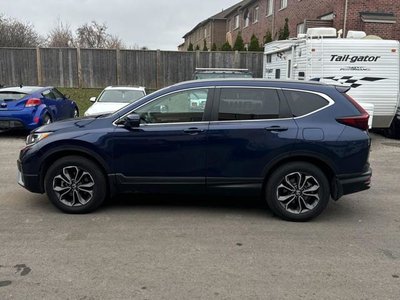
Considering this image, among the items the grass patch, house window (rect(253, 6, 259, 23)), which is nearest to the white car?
the grass patch

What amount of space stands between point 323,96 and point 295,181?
110cm

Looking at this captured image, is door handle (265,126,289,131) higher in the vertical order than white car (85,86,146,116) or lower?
lower

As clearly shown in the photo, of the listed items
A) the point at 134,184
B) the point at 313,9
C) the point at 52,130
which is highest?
the point at 313,9

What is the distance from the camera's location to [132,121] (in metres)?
5.06

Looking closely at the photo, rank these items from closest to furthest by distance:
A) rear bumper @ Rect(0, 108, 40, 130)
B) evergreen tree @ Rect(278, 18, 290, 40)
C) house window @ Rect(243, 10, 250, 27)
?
1. rear bumper @ Rect(0, 108, 40, 130)
2. evergreen tree @ Rect(278, 18, 290, 40)
3. house window @ Rect(243, 10, 250, 27)

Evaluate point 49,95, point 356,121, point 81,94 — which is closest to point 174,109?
point 356,121

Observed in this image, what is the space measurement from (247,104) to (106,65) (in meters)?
17.0

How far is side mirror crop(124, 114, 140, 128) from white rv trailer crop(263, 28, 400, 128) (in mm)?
6888

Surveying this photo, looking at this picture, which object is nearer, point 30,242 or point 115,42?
point 30,242

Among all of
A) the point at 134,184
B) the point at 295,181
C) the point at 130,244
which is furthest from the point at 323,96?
the point at 130,244

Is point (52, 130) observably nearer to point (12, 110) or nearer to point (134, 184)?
point (134, 184)

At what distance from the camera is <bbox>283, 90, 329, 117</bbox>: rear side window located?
16.9 feet

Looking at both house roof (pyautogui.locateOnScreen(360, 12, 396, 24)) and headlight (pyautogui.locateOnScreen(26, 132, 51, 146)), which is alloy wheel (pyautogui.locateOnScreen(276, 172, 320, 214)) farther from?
house roof (pyautogui.locateOnScreen(360, 12, 396, 24))

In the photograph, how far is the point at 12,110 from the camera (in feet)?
35.8
